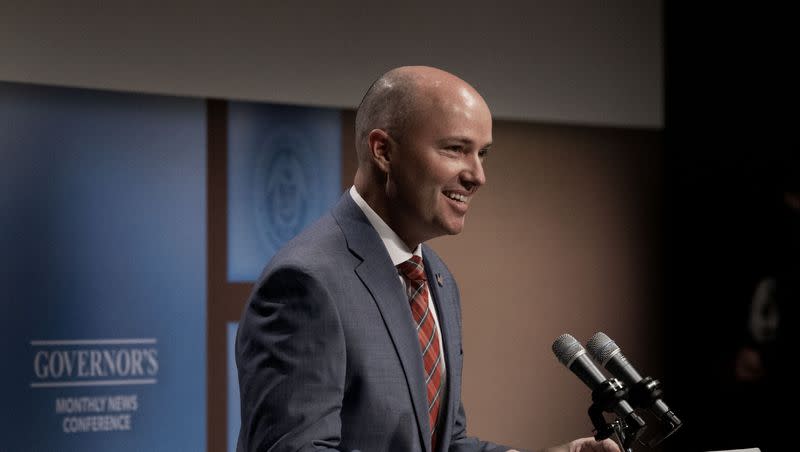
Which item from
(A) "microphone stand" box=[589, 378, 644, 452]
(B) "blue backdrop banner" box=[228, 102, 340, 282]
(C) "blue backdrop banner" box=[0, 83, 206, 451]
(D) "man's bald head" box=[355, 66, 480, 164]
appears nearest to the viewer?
(A) "microphone stand" box=[589, 378, 644, 452]

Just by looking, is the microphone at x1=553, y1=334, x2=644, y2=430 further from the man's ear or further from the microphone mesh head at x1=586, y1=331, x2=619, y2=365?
the man's ear

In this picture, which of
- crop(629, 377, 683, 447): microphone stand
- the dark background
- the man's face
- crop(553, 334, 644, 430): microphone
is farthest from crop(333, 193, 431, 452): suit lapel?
the dark background

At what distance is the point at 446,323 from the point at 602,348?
1.54 feet

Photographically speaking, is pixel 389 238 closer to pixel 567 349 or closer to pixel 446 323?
pixel 446 323

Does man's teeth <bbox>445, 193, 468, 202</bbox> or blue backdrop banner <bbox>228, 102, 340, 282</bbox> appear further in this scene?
blue backdrop banner <bbox>228, 102, 340, 282</bbox>

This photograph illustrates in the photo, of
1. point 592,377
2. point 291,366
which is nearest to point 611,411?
point 592,377

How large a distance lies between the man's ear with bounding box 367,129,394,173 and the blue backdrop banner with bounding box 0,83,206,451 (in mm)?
2004

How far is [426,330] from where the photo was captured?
2395mm

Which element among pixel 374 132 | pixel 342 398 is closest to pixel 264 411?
pixel 342 398

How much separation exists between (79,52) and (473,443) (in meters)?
2.35

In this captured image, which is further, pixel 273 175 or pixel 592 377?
pixel 273 175

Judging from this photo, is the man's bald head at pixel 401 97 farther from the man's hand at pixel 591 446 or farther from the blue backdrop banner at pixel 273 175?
the blue backdrop banner at pixel 273 175

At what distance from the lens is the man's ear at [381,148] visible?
2359 mm

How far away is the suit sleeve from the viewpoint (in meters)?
2.01
